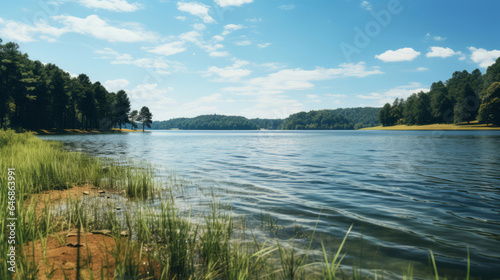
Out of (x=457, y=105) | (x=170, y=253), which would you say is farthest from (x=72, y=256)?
(x=457, y=105)

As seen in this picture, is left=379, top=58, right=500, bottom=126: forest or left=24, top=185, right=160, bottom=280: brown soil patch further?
left=379, top=58, right=500, bottom=126: forest

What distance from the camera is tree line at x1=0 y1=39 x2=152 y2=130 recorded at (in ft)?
237

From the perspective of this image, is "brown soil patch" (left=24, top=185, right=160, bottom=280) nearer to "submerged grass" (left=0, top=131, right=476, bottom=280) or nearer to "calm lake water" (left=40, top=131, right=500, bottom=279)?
"submerged grass" (left=0, top=131, right=476, bottom=280)

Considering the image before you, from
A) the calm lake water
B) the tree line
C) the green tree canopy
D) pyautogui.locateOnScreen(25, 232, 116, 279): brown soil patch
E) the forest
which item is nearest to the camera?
pyautogui.locateOnScreen(25, 232, 116, 279): brown soil patch

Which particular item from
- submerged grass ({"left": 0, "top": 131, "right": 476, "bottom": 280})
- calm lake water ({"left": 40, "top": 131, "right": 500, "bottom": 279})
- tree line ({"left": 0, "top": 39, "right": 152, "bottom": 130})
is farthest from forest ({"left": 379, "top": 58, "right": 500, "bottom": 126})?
tree line ({"left": 0, "top": 39, "right": 152, "bottom": 130})

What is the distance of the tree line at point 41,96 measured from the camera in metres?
72.1

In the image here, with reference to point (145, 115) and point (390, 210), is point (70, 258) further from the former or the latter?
point (145, 115)

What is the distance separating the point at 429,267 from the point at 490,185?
1175cm

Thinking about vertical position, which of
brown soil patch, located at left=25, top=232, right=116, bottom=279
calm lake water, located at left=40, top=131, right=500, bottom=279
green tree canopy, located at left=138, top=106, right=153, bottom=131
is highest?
green tree canopy, located at left=138, top=106, right=153, bottom=131

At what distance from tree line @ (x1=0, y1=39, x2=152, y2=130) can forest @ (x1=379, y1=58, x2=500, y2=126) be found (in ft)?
534

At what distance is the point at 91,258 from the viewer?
179 inches

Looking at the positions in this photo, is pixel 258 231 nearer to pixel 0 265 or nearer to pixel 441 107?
pixel 0 265

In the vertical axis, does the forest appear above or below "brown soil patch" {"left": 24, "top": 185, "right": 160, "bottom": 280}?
above

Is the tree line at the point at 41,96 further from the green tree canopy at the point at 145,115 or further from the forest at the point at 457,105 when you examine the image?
the forest at the point at 457,105
